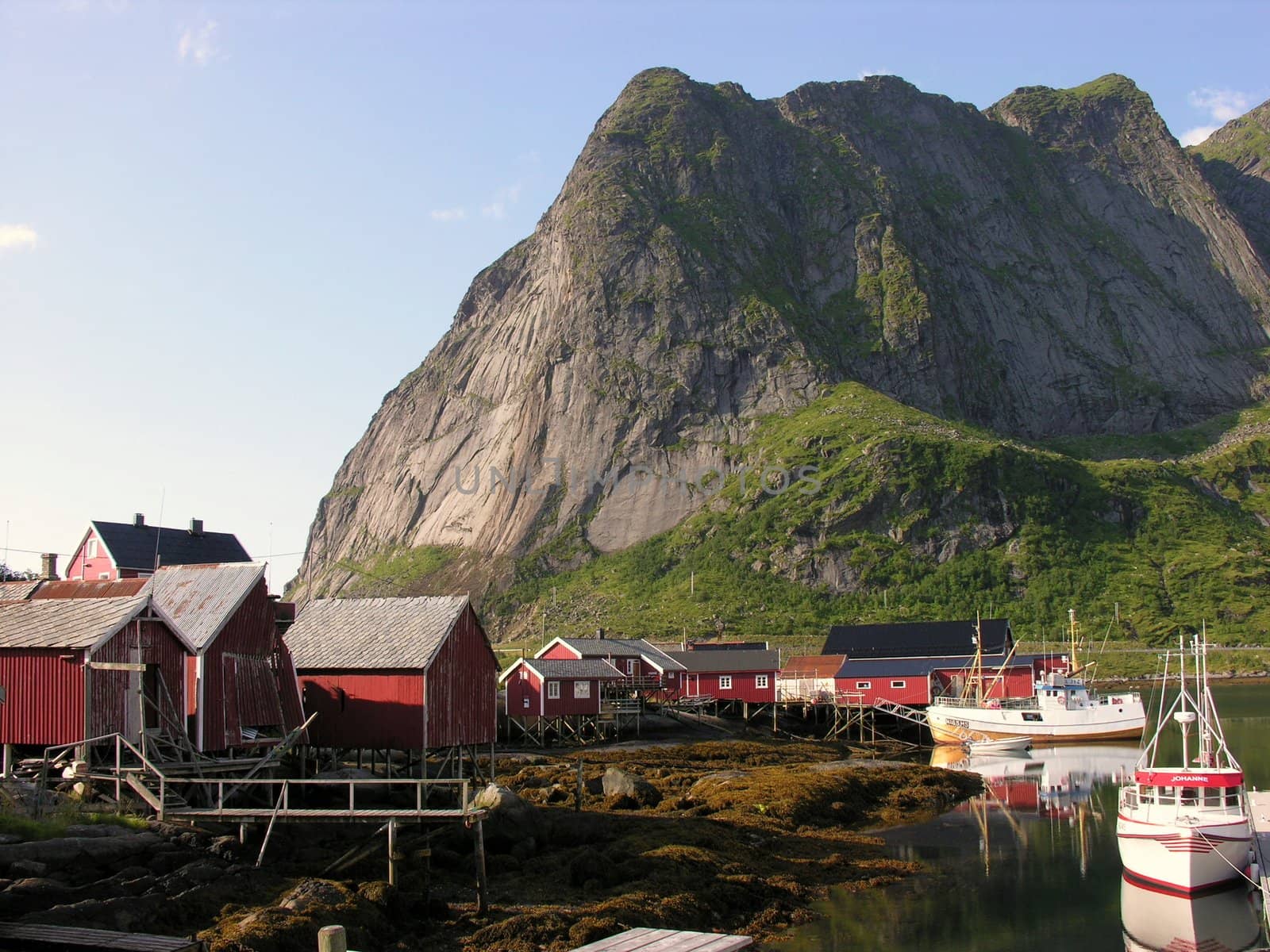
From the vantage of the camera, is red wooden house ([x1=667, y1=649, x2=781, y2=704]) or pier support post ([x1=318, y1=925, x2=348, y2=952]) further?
red wooden house ([x1=667, y1=649, x2=781, y2=704])

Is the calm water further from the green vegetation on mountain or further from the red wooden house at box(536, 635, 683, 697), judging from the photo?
the green vegetation on mountain

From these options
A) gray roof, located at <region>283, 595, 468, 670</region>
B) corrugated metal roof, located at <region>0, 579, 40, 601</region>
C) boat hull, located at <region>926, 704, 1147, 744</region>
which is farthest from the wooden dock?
boat hull, located at <region>926, 704, 1147, 744</region>

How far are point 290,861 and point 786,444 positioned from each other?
A: 134524mm

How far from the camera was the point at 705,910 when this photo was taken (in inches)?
1089

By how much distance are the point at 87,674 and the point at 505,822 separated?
1097cm

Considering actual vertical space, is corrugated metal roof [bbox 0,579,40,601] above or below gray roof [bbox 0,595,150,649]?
above

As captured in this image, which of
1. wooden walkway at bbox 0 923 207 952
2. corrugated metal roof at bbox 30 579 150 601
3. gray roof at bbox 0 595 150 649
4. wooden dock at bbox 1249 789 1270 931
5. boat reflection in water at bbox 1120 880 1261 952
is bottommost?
boat reflection in water at bbox 1120 880 1261 952

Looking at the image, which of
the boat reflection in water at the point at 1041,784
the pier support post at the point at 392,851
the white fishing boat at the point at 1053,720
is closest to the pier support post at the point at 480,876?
the pier support post at the point at 392,851

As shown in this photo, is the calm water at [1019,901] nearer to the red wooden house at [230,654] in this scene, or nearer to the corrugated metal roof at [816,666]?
the red wooden house at [230,654]

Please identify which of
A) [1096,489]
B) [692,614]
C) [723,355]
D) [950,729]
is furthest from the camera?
[723,355]

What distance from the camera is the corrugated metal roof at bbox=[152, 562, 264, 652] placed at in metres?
34.5

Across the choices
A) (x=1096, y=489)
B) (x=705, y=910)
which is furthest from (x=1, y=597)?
(x=1096, y=489)

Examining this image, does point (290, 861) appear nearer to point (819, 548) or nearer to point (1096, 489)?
point (819, 548)

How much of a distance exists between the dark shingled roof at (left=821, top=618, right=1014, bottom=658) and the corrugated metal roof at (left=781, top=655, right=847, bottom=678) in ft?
3.97
